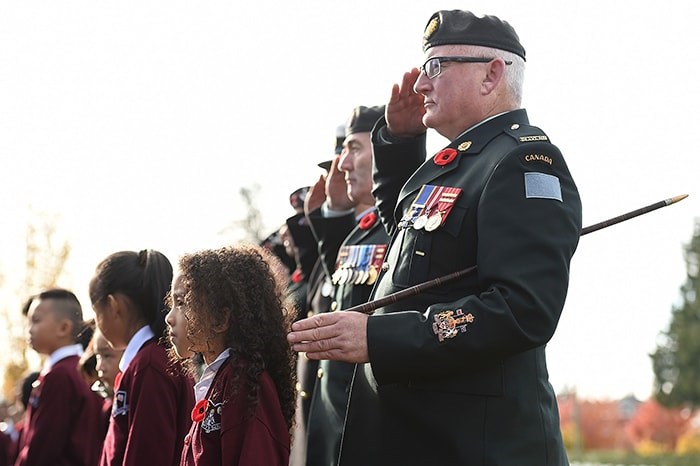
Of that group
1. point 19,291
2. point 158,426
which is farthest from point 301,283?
point 19,291

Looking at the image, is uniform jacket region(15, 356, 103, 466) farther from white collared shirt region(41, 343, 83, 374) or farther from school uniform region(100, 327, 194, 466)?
school uniform region(100, 327, 194, 466)

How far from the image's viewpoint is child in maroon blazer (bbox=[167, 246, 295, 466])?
390 centimetres

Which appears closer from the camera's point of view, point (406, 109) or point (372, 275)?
point (406, 109)

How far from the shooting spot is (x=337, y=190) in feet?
20.5

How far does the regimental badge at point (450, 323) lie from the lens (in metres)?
3.24

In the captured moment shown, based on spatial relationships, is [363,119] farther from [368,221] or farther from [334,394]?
[334,394]

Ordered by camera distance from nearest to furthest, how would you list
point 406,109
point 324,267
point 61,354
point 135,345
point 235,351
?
point 235,351 → point 406,109 → point 135,345 → point 324,267 → point 61,354

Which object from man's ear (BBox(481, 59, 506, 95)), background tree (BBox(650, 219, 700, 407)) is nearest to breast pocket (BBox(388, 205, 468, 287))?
man's ear (BBox(481, 59, 506, 95))

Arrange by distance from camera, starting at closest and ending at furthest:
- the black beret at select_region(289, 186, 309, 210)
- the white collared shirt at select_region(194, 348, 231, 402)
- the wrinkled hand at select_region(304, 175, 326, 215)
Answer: the white collared shirt at select_region(194, 348, 231, 402)
the wrinkled hand at select_region(304, 175, 326, 215)
the black beret at select_region(289, 186, 309, 210)

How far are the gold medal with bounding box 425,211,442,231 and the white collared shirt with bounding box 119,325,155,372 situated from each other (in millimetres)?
1904

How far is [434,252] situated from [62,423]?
3383mm

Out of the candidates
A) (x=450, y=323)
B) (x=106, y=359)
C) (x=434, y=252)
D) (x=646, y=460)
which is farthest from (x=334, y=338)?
(x=646, y=460)

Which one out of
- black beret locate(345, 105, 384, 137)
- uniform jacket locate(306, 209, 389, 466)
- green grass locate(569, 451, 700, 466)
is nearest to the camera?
uniform jacket locate(306, 209, 389, 466)

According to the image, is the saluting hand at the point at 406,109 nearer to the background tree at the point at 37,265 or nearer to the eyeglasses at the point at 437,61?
the eyeglasses at the point at 437,61
